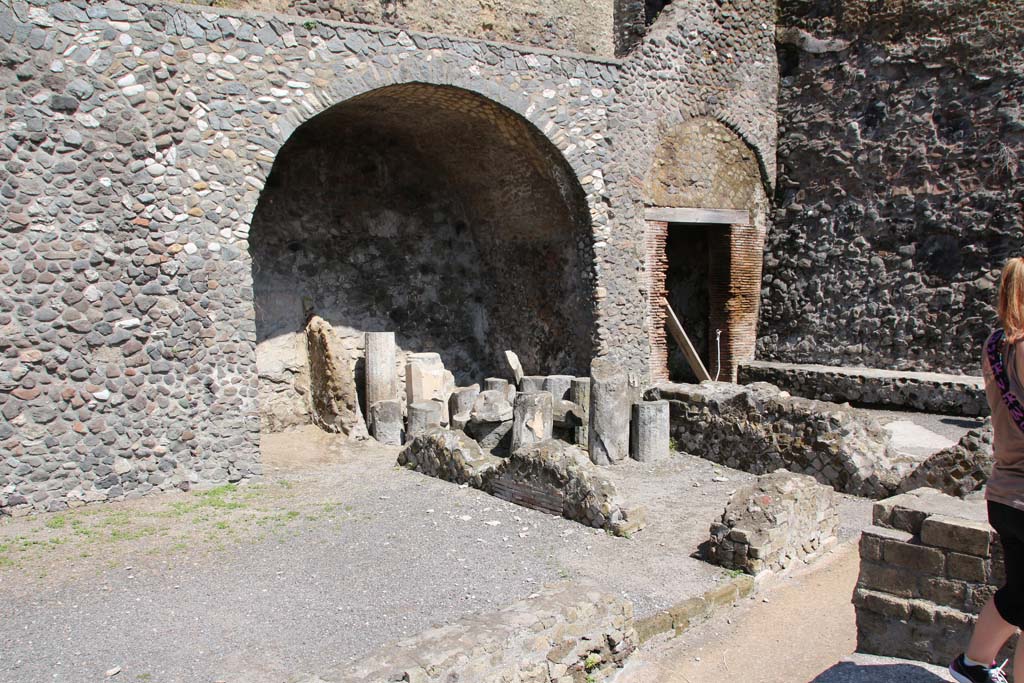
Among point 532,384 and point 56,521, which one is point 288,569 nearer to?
point 56,521

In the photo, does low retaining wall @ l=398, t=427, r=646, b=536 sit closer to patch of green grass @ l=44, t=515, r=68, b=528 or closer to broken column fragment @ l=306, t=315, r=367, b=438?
broken column fragment @ l=306, t=315, r=367, b=438

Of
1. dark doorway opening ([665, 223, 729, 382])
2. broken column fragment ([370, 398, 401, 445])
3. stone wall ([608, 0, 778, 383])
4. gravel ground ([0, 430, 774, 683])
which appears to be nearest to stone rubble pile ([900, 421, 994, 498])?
gravel ground ([0, 430, 774, 683])

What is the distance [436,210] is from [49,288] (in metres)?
5.99

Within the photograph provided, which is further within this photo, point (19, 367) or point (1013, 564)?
point (19, 367)

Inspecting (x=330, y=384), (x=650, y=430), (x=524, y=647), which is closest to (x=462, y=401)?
(x=330, y=384)

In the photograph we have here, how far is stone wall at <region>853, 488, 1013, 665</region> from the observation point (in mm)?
3820

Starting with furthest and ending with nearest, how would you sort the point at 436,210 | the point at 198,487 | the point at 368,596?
the point at 436,210
the point at 198,487
the point at 368,596

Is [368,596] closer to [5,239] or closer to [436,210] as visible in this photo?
[5,239]

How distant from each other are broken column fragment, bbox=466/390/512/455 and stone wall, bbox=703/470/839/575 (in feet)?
11.6

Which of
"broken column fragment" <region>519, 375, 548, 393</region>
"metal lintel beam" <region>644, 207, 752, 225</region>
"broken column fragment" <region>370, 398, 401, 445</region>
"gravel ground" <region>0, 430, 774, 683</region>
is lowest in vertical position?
A: "gravel ground" <region>0, 430, 774, 683</region>

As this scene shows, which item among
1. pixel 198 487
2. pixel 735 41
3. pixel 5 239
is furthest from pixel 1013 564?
pixel 735 41

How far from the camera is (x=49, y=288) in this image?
7.29 meters

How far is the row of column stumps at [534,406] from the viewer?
890 centimetres

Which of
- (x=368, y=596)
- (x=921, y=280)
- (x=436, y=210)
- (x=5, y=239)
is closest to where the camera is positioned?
(x=368, y=596)
